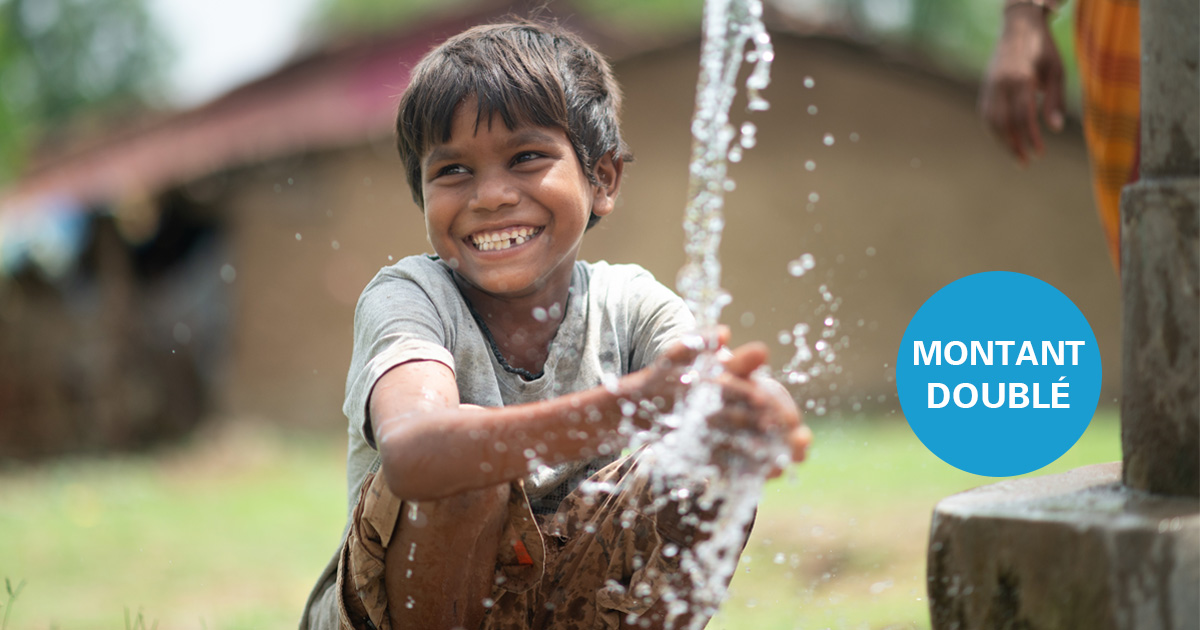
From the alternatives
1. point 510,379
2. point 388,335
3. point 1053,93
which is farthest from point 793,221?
point 388,335

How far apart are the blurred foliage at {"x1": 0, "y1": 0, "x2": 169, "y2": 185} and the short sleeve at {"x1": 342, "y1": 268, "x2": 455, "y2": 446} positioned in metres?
26.4

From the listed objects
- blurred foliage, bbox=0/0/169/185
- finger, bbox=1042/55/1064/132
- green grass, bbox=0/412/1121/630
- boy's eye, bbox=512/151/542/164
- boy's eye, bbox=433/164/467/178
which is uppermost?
blurred foliage, bbox=0/0/169/185

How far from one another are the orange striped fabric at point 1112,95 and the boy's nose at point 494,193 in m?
1.54

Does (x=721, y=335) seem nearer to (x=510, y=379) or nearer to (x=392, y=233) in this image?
(x=510, y=379)

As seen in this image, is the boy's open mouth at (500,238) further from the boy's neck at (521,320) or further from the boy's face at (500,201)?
the boy's neck at (521,320)

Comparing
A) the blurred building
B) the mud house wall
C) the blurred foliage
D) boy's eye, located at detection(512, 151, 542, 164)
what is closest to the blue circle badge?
boy's eye, located at detection(512, 151, 542, 164)

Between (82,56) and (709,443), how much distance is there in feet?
102

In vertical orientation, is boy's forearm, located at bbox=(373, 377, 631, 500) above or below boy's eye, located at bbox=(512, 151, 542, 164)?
below

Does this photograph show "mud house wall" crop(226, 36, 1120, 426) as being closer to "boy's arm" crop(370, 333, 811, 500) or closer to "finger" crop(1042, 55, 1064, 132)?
"finger" crop(1042, 55, 1064, 132)

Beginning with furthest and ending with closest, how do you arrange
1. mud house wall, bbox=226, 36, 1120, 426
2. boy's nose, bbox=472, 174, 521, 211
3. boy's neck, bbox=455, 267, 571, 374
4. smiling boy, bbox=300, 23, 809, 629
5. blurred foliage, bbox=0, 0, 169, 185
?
blurred foliage, bbox=0, 0, 169, 185, mud house wall, bbox=226, 36, 1120, 426, boy's neck, bbox=455, 267, 571, 374, boy's nose, bbox=472, 174, 521, 211, smiling boy, bbox=300, 23, 809, 629

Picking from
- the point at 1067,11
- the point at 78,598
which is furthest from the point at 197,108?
the point at 1067,11

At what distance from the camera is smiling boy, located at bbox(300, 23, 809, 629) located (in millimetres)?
1572

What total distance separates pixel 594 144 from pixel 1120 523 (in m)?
1.22

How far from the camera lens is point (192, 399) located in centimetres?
908
